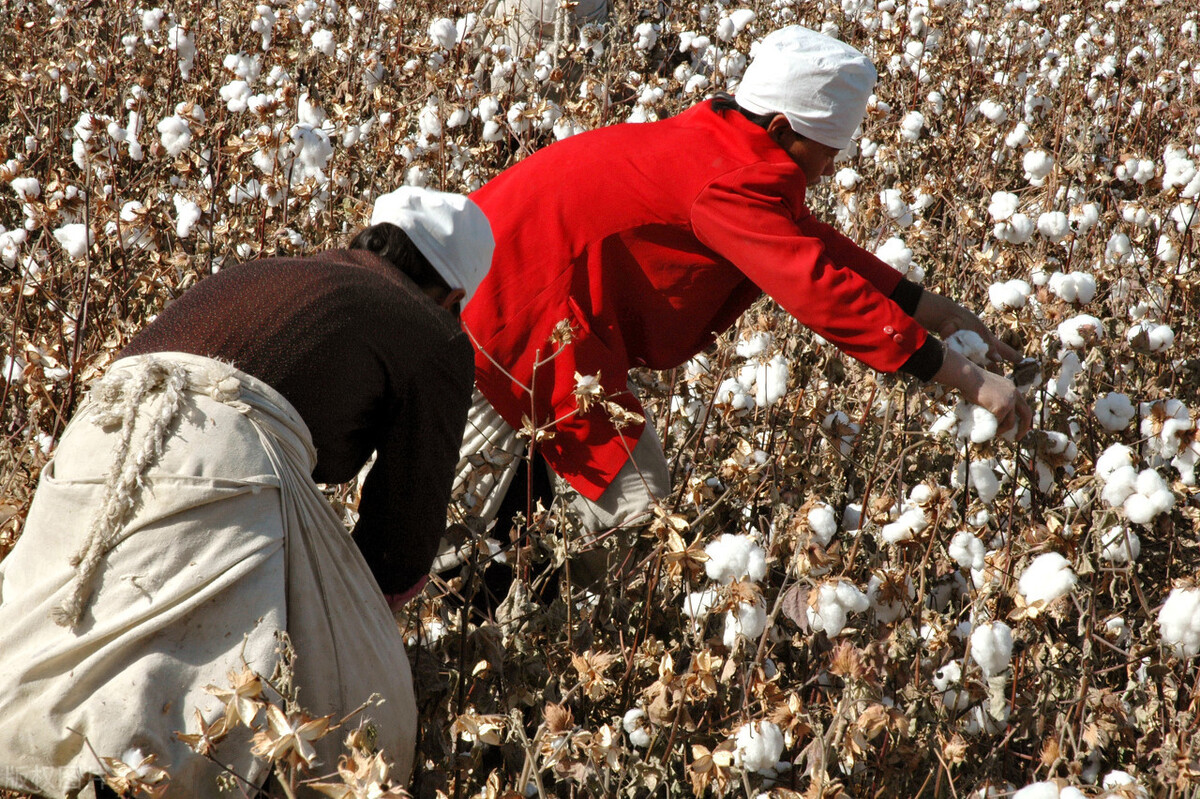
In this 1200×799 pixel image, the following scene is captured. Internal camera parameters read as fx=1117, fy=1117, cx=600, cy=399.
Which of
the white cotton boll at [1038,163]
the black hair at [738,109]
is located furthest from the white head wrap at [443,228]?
the white cotton boll at [1038,163]

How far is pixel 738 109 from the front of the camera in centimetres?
225

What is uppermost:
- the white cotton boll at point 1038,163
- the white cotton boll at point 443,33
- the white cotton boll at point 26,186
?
the white cotton boll at point 26,186

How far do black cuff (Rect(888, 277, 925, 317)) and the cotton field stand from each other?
11 centimetres

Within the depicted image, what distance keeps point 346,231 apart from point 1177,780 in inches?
97.8

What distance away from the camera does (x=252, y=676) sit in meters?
1.11

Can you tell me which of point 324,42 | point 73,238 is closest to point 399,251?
point 73,238

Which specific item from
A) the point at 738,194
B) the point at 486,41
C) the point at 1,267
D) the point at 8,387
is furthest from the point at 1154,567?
the point at 486,41

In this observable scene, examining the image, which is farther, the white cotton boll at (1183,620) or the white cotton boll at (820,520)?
the white cotton boll at (820,520)

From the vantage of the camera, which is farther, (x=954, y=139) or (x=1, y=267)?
(x=954, y=139)

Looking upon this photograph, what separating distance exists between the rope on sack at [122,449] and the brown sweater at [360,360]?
0.30 feet

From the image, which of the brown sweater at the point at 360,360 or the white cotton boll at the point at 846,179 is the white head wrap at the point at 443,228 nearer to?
the brown sweater at the point at 360,360

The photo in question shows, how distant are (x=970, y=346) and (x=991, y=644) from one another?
0.62 meters

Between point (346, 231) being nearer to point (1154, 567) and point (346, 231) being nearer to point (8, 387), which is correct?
point (8, 387)

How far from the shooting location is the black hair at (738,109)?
2.19m
